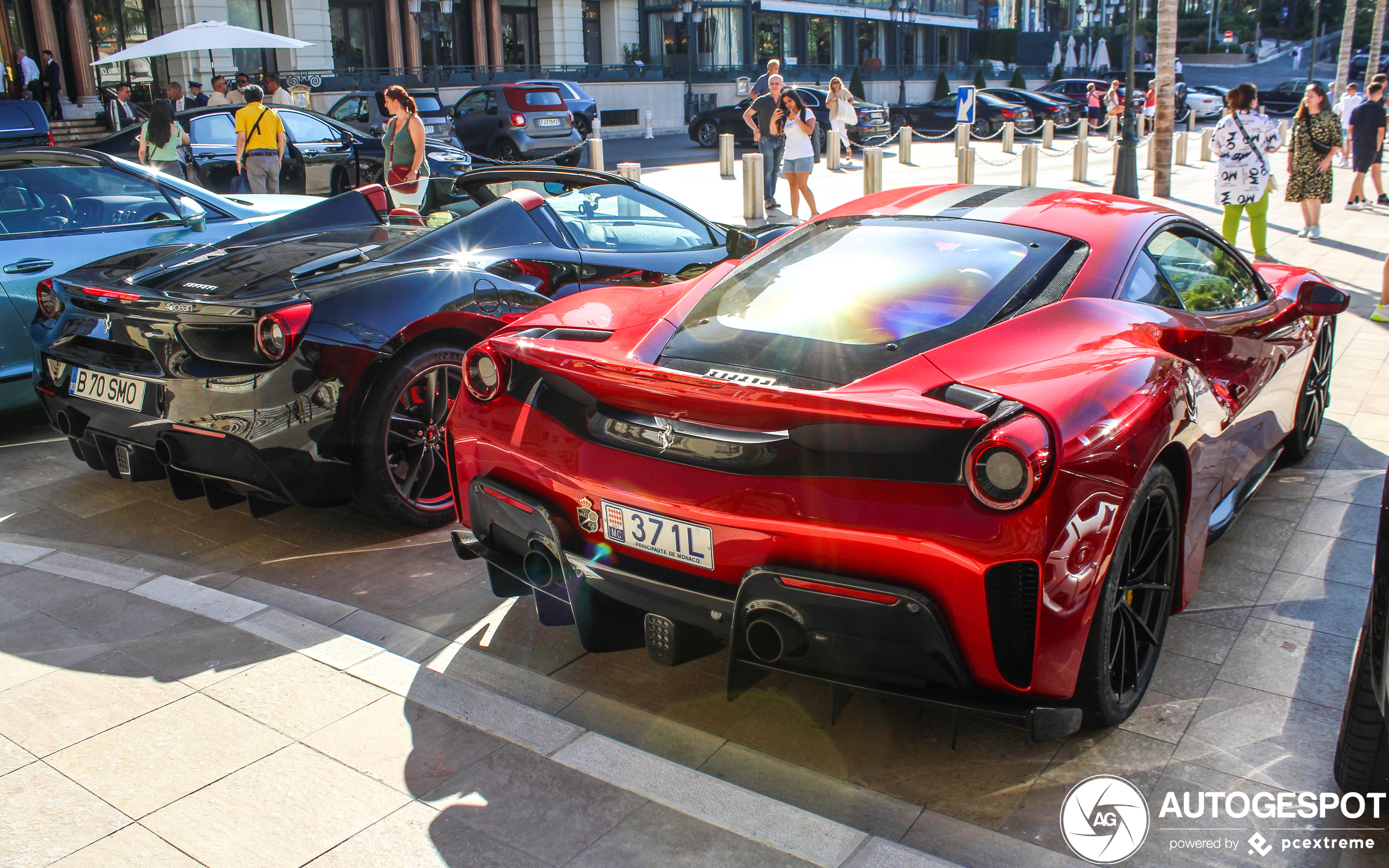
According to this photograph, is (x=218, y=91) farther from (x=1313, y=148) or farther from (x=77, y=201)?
(x=1313, y=148)

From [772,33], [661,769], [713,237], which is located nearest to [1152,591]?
[661,769]

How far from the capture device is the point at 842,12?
172 ft

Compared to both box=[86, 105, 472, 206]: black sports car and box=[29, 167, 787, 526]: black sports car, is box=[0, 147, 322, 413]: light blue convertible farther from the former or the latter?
box=[86, 105, 472, 206]: black sports car

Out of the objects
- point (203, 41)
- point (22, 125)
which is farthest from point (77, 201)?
point (203, 41)

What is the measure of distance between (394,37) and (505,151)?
51.9 feet

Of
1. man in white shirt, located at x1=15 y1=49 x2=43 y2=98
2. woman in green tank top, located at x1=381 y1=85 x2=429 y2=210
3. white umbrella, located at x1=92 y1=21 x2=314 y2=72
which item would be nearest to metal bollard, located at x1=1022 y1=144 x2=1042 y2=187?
woman in green tank top, located at x1=381 y1=85 x2=429 y2=210

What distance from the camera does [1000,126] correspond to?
3197 centimetres

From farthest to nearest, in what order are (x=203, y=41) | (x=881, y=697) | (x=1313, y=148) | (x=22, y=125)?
(x=203, y=41) < (x=1313, y=148) < (x=22, y=125) < (x=881, y=697)

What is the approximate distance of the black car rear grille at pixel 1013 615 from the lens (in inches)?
95.2

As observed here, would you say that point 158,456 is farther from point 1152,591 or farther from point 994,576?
point 1152,591

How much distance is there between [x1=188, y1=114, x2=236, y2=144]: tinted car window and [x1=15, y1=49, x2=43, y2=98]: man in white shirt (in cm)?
1194

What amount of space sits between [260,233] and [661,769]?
13.1 ft

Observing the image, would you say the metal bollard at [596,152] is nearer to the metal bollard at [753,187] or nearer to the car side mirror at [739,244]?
the metal bollard at [753,187]

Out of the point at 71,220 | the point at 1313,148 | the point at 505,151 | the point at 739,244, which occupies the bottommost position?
the point at 739,244
